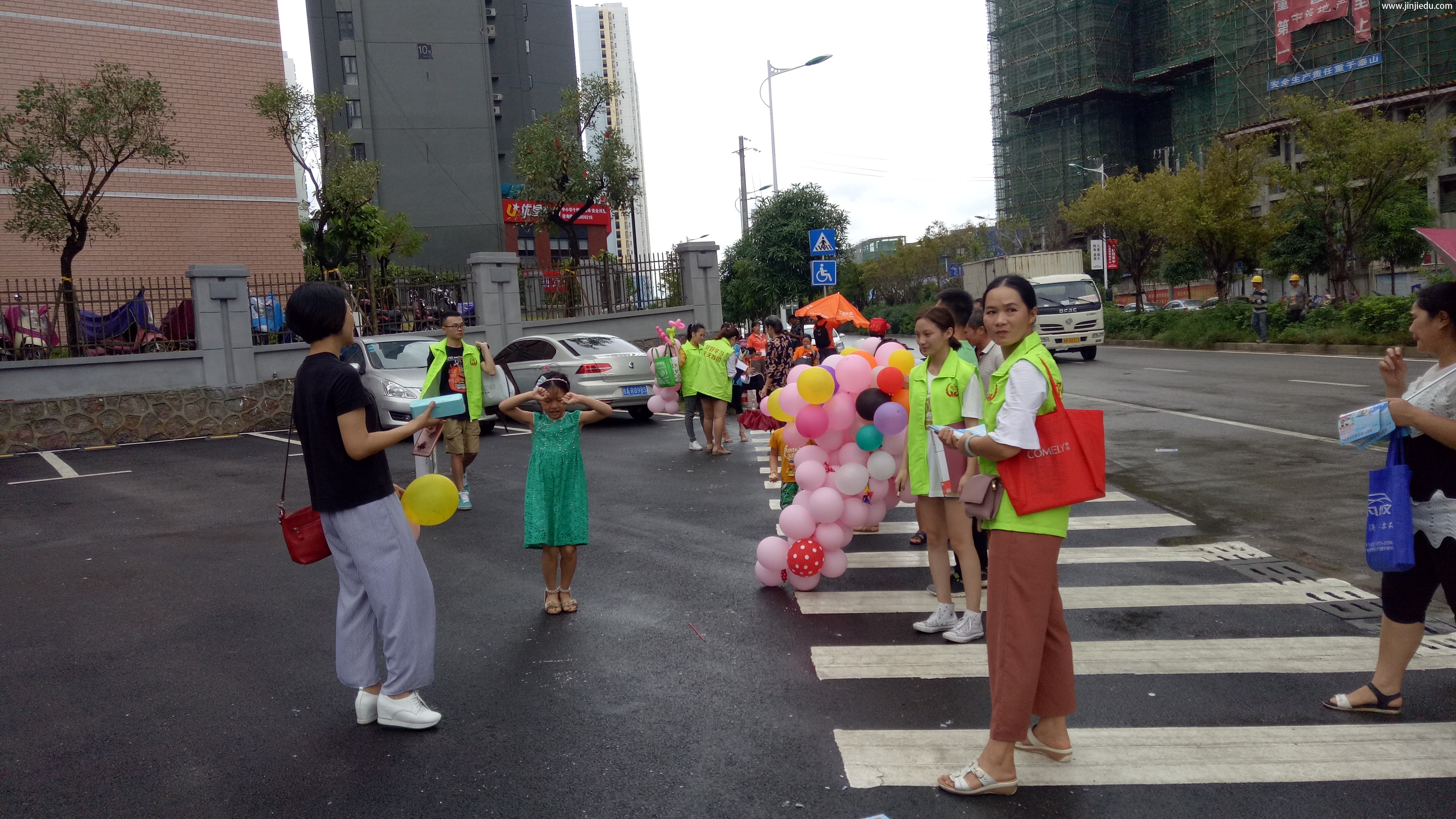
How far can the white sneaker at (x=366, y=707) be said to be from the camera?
14.4 feet

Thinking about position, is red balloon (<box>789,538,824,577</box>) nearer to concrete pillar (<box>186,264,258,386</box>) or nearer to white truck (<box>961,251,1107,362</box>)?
concrete pillar (<box>186,264,258,386</box>)

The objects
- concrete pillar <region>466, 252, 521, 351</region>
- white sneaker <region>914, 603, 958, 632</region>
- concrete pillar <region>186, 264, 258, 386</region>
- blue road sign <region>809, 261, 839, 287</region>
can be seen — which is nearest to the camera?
white sneaker <region>914, 603, 958, 632</region>

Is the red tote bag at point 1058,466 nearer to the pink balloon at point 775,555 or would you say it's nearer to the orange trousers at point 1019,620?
the orange trousers at point 1019,620

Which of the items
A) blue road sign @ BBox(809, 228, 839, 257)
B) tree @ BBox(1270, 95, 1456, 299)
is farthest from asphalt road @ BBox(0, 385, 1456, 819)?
tree @ BBox(1270, 95, 1456, 299)

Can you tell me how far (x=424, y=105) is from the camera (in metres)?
47.0

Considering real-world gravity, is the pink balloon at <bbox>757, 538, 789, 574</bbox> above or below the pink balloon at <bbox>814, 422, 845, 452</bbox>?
below

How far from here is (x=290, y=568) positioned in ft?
23.7

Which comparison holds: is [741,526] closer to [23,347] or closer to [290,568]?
[290,568]

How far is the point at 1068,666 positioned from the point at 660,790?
5.18 ft

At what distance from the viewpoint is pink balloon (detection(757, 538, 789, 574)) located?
6336mm

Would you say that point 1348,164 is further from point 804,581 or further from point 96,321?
point 96,321

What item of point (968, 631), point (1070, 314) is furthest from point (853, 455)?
point (1070, 314)

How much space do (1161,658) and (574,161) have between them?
78.8 ft

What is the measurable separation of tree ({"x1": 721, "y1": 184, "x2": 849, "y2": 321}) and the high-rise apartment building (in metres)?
105
